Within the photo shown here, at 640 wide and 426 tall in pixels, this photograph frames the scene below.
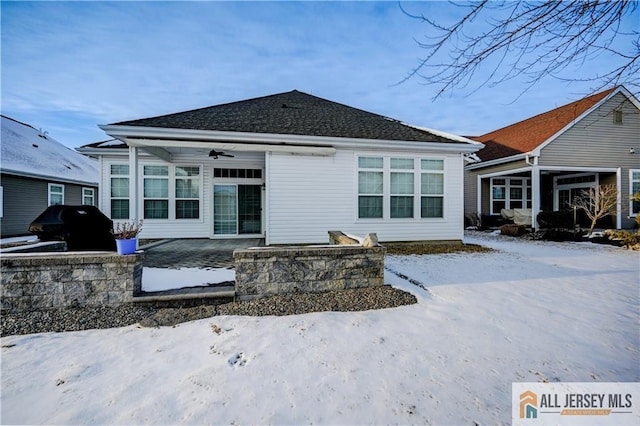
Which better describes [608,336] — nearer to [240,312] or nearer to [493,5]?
[493,5]

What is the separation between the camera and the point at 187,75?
388 inches

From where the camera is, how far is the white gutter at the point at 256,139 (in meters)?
6.37

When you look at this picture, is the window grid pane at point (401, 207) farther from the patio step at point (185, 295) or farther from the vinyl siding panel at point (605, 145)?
the vinyl siding panel at point (605, 145)

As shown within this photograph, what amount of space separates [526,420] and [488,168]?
14809 mm

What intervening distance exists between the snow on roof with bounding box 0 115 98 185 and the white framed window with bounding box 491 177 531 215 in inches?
863

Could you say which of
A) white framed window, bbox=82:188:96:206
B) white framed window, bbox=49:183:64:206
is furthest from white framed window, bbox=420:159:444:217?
white framed window, bbox=82:188:96:206

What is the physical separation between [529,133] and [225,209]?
14.8 meters

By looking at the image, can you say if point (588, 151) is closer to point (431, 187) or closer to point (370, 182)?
point (431, 187)

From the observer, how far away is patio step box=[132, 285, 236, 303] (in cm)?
351

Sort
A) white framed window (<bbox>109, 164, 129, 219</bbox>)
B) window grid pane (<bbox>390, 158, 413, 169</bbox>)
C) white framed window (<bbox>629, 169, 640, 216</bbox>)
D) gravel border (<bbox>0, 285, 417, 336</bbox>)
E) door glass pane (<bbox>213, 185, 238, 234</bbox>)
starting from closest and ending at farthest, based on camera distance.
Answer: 1. gravel border (<bbox>0, 285, 417, 336</bbox>)
2. window grid pane (<bbox>390, 158, 413, 169</bbox>)
3. white framed window (<bbox>109, 164, 129, 219</bbox>)
4. door glass pane (<bbox>213, 185, 238, 234</bbox>)
5. white framed window (<bbox>629, 169, 640, 216</bbox>)

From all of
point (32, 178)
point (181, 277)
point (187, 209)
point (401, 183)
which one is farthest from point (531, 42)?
point (32, 178)

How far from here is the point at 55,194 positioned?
43.9 feet

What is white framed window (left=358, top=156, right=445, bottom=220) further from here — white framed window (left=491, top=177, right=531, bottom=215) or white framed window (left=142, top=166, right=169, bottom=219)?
white framed window (left=491, top=177, right=531, bottom=215)

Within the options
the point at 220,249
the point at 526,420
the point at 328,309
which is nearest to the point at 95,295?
the point at 328,309
